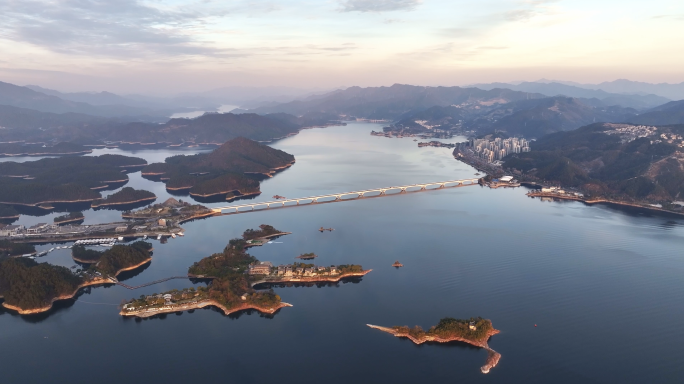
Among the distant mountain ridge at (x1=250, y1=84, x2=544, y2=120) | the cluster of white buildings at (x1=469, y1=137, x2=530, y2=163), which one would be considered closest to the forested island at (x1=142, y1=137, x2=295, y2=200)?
the cluster of white buildings at (x1=469, y1=137, x2=530, y2=163)

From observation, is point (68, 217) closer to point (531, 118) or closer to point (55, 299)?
point (55, 299)

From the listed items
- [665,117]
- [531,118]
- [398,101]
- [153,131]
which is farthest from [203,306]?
[398,101]

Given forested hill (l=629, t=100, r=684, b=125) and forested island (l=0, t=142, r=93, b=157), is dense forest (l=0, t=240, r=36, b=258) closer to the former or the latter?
forested island (l=0, t=142, r=93, b=157)

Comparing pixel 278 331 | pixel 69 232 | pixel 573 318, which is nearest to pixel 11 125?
pixel 69 232

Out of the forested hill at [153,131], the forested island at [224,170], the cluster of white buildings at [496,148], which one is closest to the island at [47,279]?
the forested island at [224,170]

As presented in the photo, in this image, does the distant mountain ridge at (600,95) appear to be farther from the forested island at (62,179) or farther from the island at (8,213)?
the island at (8,213)

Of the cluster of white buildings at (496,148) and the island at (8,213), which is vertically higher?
the cluster of white buildings at (496,148)
